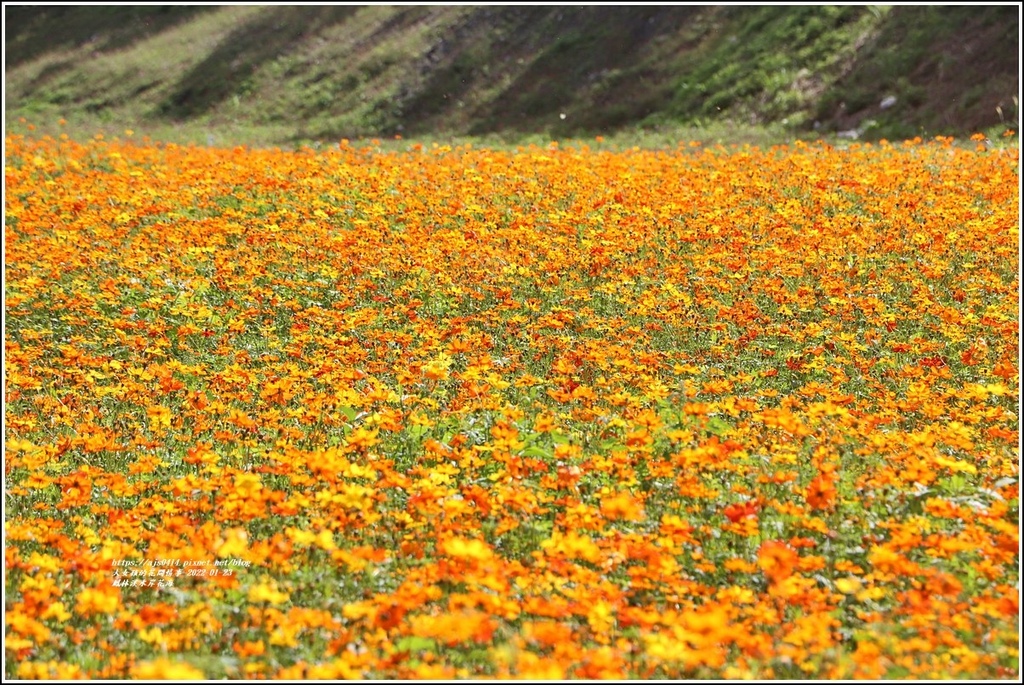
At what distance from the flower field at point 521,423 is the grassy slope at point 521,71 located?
8.27 m

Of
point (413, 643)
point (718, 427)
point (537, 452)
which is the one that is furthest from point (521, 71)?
point (413, 643)

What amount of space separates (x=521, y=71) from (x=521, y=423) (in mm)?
24935

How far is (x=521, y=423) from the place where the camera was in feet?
23.5

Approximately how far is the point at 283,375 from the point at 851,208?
7.14 metres

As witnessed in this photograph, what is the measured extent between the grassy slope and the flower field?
8274 millimetres

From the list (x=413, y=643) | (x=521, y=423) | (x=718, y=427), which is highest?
(x=413, y=643)

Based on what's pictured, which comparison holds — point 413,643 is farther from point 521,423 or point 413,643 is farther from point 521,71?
point 521,71

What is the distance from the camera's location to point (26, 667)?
462 centimetres

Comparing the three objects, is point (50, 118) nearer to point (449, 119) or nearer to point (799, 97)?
point (449, 119)

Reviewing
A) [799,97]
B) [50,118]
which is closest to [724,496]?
[799,97]

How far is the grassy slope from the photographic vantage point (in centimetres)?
2142

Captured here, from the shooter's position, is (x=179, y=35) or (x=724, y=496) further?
(x=179, y=35)

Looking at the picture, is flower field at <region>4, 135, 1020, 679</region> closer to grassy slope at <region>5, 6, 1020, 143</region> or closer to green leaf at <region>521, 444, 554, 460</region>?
green leaf at <region>521, 444, 554, 460</region>

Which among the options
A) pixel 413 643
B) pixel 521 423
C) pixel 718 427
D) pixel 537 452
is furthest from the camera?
pixel 521 423
